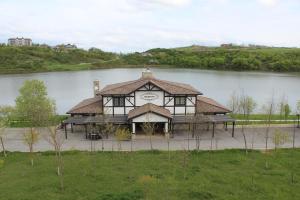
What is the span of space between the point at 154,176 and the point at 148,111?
31.2ft

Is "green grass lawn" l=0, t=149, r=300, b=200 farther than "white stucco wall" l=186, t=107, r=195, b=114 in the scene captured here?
No

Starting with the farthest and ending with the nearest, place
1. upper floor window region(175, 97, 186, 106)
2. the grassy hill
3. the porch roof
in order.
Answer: the grassy hill < upper floor window region(175, 97, 186, 106) < the porch roof

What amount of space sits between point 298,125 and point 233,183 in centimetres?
1742

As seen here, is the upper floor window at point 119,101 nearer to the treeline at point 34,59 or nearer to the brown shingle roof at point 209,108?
the brown shingle roof at point 209,108

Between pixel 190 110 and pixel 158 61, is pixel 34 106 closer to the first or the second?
pixel 190 110

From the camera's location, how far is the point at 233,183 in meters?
18.1

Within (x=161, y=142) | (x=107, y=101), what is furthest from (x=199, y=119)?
(x=107, y=101)

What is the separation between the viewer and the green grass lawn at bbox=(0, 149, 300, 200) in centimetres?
1680

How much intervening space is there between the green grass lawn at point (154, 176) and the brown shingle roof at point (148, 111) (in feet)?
16.4

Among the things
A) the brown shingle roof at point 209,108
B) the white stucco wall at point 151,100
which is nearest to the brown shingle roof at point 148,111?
the white stucco wall at point 151,100

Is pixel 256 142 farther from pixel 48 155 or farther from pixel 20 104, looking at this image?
pixel 20 104

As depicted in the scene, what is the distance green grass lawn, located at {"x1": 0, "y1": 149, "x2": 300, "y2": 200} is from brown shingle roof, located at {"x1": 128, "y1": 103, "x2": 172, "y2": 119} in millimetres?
5010

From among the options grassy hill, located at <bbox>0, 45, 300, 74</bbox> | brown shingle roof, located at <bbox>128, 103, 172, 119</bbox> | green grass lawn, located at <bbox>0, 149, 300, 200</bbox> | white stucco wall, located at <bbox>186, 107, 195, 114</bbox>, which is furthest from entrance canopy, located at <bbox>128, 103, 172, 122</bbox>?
grassy hill, located at <bbox>0, 45, 300, 74</bbox>

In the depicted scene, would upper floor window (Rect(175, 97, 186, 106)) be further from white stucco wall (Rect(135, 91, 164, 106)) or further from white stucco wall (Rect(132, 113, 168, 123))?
white stucco wall (Rect(132, 113, 168, 123))
